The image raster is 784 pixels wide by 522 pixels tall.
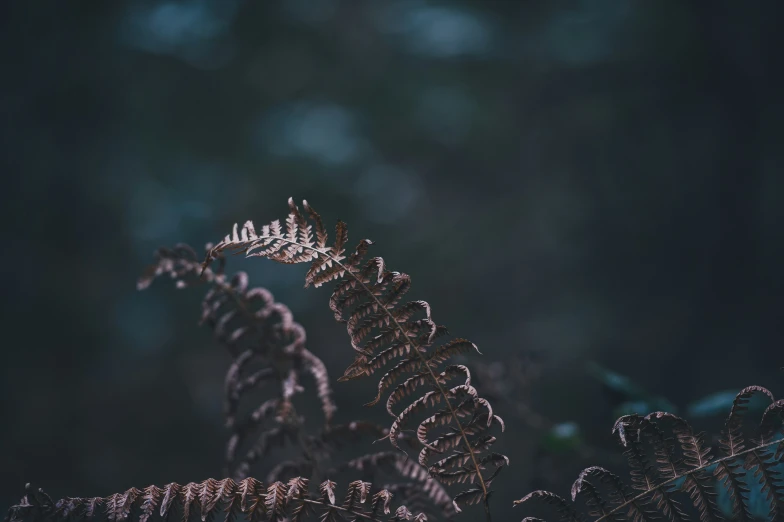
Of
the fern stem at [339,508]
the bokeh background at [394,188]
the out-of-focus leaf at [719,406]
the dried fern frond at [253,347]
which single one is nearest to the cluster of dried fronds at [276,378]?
the dried fern frond at [253,347]

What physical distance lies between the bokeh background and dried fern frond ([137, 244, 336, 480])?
1008mm

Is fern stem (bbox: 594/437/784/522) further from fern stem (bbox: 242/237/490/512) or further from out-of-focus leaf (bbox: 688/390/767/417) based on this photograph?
out-of-focus leaf (bbox: 688/390/767/417)

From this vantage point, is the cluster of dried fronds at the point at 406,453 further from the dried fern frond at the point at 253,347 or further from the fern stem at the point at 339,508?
the dried fern frond at the point at 253,347

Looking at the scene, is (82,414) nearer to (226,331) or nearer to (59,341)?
(59,341)

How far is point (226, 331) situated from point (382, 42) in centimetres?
141

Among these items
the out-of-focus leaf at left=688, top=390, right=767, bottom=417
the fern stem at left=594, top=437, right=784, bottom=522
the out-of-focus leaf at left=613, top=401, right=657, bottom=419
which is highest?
the out-of-focus leaf at left=613, top=401, right=657, bottom=419

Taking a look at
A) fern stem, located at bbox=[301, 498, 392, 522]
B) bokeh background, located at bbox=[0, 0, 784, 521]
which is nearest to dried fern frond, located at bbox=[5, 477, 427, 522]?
fern stem, located at bbox=[301, 498, 392, 522]

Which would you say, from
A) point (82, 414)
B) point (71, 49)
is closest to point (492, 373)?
point (82, 414)

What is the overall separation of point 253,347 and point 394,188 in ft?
3.93

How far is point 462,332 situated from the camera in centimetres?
188

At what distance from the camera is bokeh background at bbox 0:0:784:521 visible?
5.88 ft

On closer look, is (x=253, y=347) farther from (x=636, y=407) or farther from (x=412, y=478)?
(x=636, y=407)

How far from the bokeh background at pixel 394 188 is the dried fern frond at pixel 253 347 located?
3.31 ft

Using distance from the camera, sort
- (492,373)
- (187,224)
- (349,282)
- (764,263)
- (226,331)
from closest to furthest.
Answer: (349,282) < (226,331) < (492,373) < (764,263) < (187,224)
